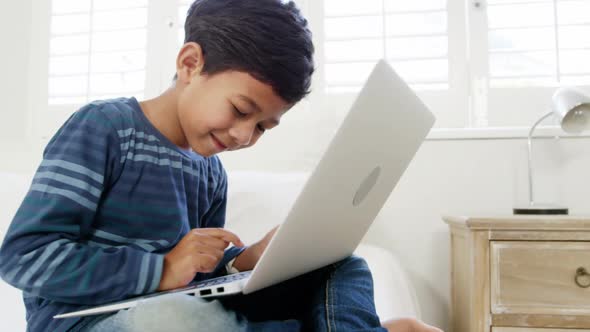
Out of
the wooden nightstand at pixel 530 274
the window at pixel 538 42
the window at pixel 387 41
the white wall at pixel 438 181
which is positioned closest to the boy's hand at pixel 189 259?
the wooden nightstand at pixel 530 274

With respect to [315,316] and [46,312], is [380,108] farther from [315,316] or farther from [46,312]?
[46,312]

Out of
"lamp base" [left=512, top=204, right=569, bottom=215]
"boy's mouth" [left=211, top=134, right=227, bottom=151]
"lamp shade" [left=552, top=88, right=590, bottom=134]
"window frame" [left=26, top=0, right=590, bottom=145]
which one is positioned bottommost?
"lamp base" [left=512, top=204, right=569, bottom=215]

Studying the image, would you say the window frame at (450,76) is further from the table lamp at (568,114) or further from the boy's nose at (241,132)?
the boy's nose at (241,132)

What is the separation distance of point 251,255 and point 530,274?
56 cm

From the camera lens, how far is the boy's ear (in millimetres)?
795

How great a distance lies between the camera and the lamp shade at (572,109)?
3.88 ft

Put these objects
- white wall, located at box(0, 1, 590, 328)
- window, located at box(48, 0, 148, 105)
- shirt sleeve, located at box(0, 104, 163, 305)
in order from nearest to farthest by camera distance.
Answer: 1. shirt sleeve, located at box(0, 104, 163, 305)
2. white wall, located at box(0, 1, 590, 328)
3. window, located at box(48, 0, 148, 105)

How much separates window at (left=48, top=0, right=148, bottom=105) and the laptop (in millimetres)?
1368

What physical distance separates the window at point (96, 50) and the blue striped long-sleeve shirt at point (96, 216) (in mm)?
1157

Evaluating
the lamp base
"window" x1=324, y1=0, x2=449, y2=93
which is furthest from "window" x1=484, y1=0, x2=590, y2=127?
the lamp base

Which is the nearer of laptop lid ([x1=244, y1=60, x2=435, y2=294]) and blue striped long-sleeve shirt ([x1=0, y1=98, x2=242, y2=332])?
laptop lid ([x1=244, y1=60, x2=435, y2=294])

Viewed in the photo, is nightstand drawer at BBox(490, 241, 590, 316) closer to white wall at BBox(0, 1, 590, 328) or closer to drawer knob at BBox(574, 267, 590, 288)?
drawer knob at BBox(574, 267, 590, 288)

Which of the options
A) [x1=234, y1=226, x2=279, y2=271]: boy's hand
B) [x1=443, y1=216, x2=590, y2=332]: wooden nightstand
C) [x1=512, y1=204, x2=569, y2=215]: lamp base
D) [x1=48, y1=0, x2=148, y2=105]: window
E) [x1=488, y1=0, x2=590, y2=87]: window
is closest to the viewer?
[x1=234, y1=226, x2=279, y2=271]: boy's hand

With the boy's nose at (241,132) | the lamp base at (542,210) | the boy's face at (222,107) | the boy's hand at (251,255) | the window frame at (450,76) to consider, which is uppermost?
the window frame at (450,76)
